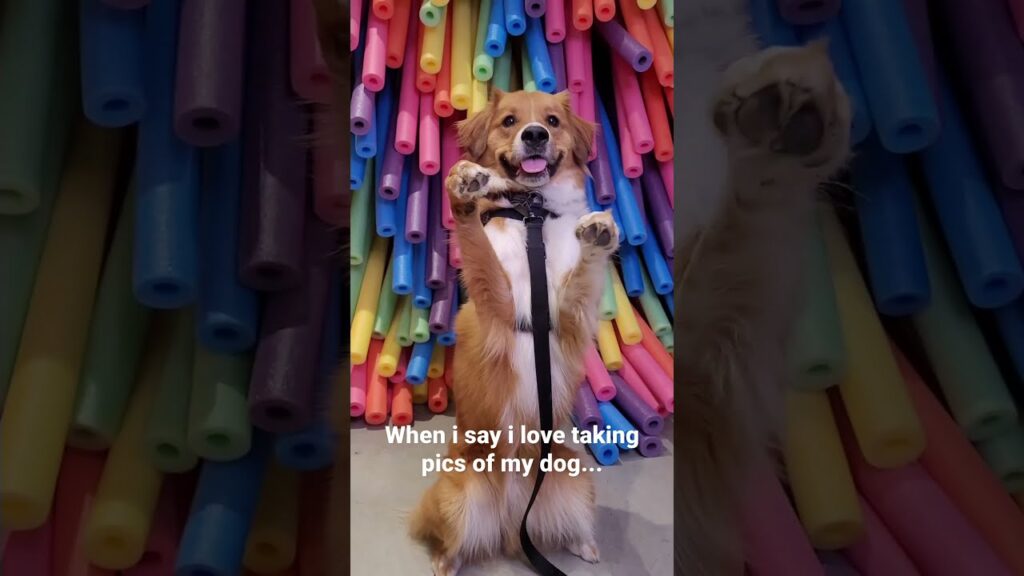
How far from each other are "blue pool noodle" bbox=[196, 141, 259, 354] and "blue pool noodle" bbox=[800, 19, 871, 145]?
33cm

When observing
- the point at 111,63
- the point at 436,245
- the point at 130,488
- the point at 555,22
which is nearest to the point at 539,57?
the point at 555,22

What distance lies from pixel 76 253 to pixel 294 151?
5.1 inches

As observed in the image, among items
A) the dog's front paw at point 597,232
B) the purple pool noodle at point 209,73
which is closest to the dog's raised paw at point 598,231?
the dog's front paw at point 597,232

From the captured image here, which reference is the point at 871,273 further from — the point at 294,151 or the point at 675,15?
the point at 294,151

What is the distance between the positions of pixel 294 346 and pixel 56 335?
127 mm

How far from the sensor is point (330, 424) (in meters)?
0.43

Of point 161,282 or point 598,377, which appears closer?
point 161,282

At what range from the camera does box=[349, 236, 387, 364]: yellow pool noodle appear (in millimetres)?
461

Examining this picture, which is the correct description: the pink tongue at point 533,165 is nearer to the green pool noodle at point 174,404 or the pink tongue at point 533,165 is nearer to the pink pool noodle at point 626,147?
the pink pool noodle at point 626,147

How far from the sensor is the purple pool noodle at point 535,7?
48 centimetres

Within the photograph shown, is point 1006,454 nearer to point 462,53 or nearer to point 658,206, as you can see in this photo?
point 658,206

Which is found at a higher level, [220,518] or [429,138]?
[429,138]

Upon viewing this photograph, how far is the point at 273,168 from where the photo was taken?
1.33 ft

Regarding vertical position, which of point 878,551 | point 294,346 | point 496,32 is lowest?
point 878,551
